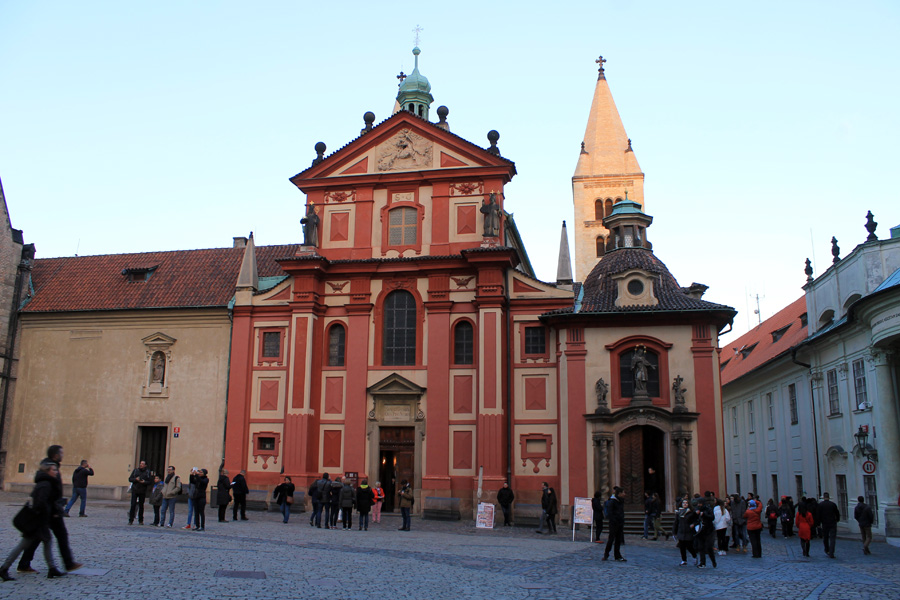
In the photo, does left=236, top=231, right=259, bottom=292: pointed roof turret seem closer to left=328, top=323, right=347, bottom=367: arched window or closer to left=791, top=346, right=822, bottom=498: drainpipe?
left=328, top=323, right=347, bottom=367: arched window

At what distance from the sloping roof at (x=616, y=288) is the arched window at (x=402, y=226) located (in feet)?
25.2

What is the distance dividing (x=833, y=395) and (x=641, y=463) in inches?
331

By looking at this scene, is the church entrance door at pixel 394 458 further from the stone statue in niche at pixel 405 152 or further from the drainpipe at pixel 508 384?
the stone statue in niche at pixel 405 152

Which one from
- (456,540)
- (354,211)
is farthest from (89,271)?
(456,540)

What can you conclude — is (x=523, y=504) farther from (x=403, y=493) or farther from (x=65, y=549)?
(x=65, y=549)

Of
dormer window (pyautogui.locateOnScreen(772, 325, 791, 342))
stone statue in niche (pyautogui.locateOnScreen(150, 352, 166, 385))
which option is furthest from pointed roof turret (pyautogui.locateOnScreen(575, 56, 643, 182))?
stone statue in niche (pyautogui.locateOnScreen(150, 352, 166, 385))

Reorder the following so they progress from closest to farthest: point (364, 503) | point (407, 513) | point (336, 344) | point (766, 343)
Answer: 1. point (364, 503)
2. point (407, 513)
3. point (336, 344)
4. point (766, 343)

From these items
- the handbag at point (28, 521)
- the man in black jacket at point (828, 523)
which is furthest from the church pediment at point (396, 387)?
the handbag at point (28, 521)

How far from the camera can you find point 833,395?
1210 inches

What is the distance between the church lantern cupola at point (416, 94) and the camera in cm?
4178

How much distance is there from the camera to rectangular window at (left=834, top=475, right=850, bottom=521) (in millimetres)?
29641

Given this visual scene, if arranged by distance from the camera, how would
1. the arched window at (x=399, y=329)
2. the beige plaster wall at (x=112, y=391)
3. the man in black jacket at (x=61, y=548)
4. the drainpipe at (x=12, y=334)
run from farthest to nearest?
the drainpipe at (x=12, y=334)
the beige plaster wall at (x=112, y=391)
the arched window at (x=399, y=329)
the man in black jacket at (x=61, y=548)

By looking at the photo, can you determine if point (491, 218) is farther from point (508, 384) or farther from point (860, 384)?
point (860, 384)

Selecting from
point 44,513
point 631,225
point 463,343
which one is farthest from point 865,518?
point 44,513
